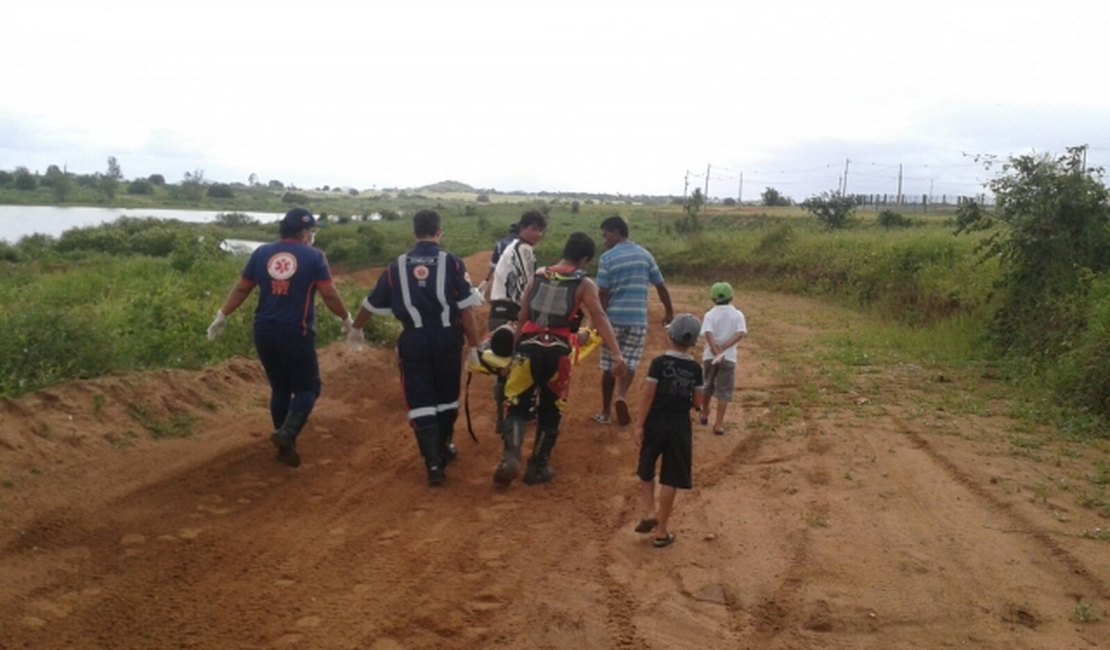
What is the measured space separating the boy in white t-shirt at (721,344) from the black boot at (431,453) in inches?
109

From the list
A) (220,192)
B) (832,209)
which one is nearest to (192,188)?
(220,192)

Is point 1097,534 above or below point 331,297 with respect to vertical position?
below

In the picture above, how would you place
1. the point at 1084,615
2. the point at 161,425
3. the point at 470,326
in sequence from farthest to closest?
the point at 161,425, the point at 470,326, the point at 1084,615

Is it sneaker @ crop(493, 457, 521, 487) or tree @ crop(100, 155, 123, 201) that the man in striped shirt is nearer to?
sneaker @ crop(493, 457, 521, 487)

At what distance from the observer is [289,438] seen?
6969 millimetres

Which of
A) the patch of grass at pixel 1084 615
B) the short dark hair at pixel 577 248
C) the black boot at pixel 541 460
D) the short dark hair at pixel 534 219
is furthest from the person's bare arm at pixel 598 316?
the patch of grass at pixel 1084 615

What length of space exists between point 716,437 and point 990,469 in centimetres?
226

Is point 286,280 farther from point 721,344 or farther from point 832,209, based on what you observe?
point 832,209

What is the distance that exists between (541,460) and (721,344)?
228cm

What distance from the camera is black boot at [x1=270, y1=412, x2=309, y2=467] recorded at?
273 inches

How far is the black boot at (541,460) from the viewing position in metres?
7.00

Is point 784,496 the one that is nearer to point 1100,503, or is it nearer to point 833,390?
point 1100,503

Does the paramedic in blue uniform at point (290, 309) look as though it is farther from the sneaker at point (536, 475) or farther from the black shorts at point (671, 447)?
the black shorts at point (671, 447)

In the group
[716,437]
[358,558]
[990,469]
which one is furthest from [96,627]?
[990,469]
